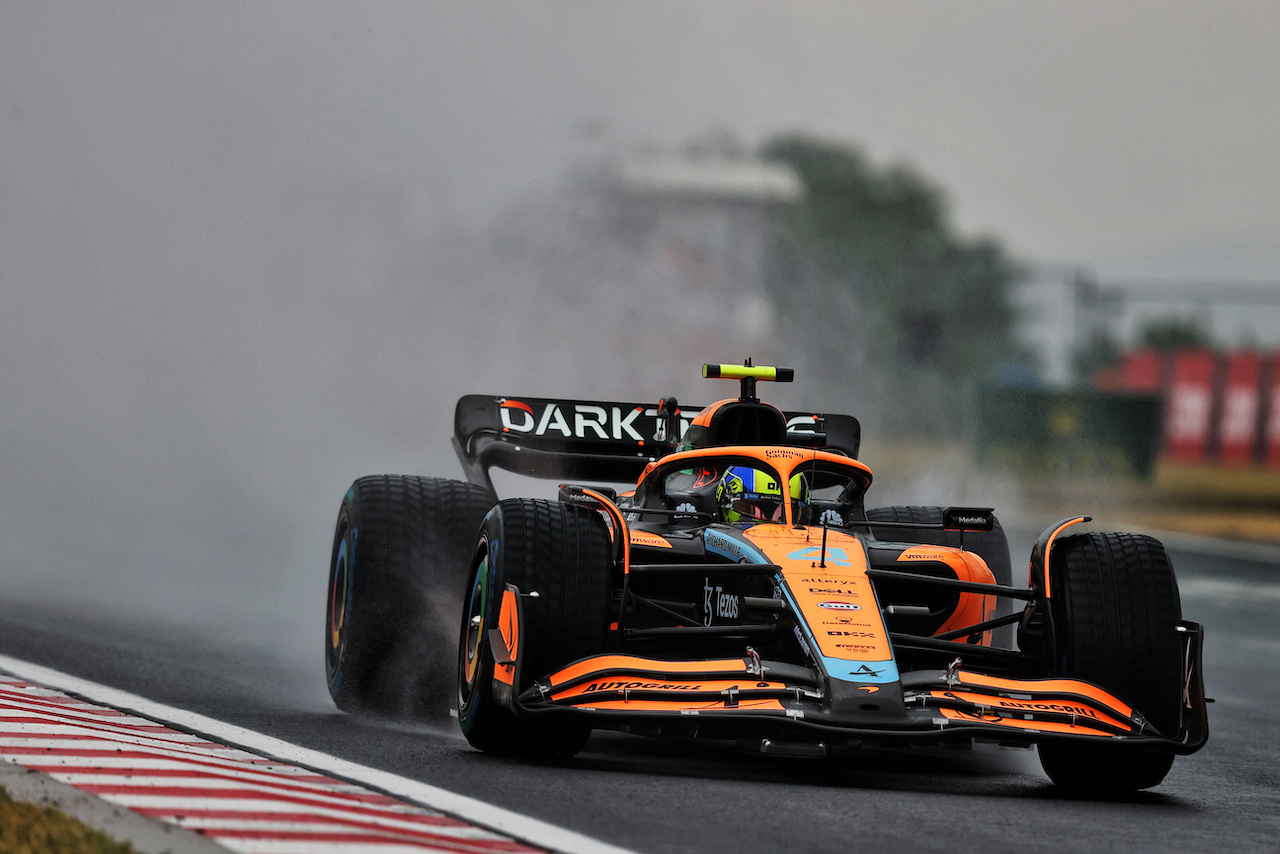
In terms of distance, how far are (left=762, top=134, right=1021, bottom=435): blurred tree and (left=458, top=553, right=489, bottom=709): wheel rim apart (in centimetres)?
2271

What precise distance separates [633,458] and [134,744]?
16.1 ft

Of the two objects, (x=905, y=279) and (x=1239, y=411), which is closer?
(x=1239, y=411)

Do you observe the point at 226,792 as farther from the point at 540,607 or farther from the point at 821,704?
the point at 821,704

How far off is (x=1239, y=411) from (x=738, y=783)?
30287mm

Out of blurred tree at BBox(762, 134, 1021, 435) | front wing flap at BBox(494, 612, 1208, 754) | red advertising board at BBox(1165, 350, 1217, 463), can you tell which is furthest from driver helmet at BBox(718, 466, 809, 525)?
red advertising board at BBox(1165, 350, 1217, 463)

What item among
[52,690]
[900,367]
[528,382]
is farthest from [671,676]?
[900,367]

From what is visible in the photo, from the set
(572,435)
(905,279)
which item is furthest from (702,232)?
(905,279)

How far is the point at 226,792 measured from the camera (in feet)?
17.9

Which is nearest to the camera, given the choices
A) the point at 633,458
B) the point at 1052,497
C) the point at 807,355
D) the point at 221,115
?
the point at 633,458

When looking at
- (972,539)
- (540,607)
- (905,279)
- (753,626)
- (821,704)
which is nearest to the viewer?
(821,704)

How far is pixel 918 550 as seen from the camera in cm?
804

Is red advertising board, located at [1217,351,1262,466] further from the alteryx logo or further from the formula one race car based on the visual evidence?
the alteryx logo

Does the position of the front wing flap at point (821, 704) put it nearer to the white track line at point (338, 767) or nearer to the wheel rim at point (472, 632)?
the wheel rim at point (472, 632)

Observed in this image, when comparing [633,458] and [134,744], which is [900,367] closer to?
→ [633,458]
